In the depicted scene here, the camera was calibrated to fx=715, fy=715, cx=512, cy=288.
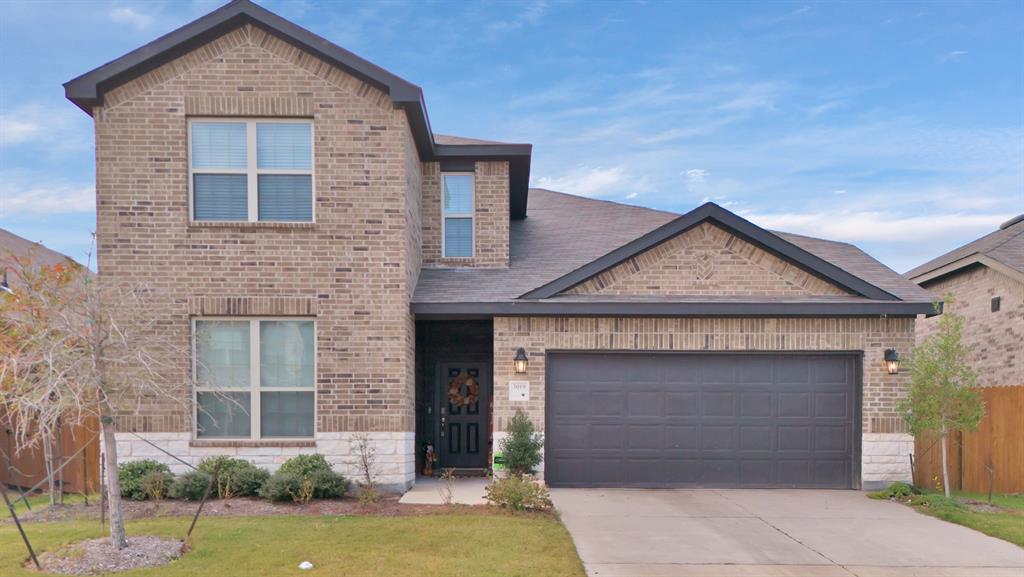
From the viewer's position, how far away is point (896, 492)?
11.1 meters

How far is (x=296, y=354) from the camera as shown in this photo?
36.2 feet

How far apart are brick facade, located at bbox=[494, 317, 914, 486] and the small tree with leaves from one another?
2.37ft

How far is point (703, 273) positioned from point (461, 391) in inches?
204

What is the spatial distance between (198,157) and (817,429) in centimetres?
1089

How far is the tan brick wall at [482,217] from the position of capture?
44.0 feet

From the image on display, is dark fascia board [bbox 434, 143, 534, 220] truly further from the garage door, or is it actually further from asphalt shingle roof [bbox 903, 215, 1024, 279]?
asphalt shingle roof [bbox 903, 215, 1024, 279]

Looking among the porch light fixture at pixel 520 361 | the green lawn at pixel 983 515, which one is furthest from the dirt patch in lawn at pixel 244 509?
the green lawn at pixel 983 515

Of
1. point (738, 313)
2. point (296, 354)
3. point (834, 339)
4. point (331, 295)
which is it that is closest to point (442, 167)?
point (331, 295)

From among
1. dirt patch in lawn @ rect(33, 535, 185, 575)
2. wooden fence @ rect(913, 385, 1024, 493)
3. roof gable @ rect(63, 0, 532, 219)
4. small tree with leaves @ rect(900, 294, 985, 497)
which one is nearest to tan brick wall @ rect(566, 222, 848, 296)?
small tree with leaves @ rect(900, 294, 985, 497)

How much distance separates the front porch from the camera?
45.7 feet

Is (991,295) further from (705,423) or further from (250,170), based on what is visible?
(250,170)

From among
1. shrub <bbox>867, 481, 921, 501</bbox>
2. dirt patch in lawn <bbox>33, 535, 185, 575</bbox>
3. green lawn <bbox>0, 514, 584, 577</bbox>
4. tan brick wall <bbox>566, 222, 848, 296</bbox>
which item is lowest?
shrub <bbox>867, 481, 921, 501</bbox>

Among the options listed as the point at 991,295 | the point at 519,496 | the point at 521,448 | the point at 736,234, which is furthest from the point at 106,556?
the point at 991,295

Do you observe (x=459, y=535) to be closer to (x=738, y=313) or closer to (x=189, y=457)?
(x=189, y=457)
